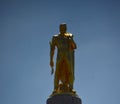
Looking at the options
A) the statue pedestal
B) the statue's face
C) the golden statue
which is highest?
the statue's face

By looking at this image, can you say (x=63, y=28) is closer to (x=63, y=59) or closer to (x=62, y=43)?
(x=62, y=43)

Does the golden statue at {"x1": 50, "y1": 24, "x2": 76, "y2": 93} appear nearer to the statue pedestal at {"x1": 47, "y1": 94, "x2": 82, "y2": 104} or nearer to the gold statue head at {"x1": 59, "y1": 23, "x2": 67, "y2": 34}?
the gold statue head at {"x1": 59, "y1": 23, "x2": 67, "y2": 34}

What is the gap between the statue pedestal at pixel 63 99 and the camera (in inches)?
835

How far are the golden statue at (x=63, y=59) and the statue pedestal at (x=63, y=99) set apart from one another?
68 centimetres

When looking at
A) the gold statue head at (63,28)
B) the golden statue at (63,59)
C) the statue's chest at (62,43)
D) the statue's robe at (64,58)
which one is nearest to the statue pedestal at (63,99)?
the golden statue at (63,59)

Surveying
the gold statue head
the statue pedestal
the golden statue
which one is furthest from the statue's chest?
the statue pedestal

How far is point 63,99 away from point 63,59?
240cm

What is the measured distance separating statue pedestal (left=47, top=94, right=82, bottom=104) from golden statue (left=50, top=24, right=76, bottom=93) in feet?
2.23

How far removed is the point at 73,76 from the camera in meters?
22.7

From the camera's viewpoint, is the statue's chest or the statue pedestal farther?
the statue's chest

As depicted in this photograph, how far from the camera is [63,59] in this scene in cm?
2281

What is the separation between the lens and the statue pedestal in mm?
21219

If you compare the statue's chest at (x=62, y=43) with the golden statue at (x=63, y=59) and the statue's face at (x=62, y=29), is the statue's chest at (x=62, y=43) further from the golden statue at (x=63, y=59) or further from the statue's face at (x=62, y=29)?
the statue's face at (x=62, y=29)

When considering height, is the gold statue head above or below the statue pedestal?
above
